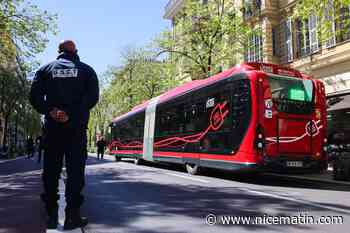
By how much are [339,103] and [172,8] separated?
27.5m

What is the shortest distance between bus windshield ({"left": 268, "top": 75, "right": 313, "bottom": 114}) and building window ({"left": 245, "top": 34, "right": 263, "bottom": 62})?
13420 mm

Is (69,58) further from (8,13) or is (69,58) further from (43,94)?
(8,13)

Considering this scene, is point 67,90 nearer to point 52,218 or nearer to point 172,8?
point 52,218

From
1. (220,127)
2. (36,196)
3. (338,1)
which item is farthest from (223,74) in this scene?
(36,196)

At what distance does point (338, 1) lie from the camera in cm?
1125

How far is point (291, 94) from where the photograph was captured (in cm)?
1004

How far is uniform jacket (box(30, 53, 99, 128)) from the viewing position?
13.3ft

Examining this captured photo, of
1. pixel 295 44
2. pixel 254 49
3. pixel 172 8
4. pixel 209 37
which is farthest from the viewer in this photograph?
pixel 172 8

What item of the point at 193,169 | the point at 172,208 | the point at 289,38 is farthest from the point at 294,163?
the point at 289,38

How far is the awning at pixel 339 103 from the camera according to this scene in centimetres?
1681

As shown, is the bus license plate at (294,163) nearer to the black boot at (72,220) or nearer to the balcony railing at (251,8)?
the black boot at (72,220)

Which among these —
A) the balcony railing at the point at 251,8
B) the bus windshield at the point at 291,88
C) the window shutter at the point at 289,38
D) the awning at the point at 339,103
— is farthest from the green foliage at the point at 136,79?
the bus windshield at the point at 291,88

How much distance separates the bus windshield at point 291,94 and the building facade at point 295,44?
7.88 metres

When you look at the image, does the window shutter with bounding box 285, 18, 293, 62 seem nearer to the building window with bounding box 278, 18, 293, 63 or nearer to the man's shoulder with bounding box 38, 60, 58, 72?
the building window with bounding box 278, 18, 293, 63
